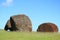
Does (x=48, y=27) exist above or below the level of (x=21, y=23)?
below

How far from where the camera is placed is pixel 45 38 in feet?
61.5

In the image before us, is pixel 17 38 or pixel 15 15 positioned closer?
pixel 17 38

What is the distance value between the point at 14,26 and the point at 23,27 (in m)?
1.55

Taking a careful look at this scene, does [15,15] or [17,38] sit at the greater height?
[15,15]

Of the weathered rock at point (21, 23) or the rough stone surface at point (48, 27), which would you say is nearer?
the weathered rock at point (21, 23)

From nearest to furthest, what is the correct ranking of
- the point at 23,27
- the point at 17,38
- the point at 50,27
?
1. the point at 17,38
2. the point at 23,27
3. the point at 50,27

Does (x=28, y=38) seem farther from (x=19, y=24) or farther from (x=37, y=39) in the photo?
(x=19, y=24)

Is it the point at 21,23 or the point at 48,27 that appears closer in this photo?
the point at 21,23

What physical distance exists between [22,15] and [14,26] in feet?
6.61

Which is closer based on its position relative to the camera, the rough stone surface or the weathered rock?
the weathered rock

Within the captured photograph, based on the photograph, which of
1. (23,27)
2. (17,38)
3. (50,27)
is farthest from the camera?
(50,27)

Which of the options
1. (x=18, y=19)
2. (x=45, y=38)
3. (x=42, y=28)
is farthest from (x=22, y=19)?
(x=45, y=38)

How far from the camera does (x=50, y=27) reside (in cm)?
2934

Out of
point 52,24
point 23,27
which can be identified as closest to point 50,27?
point 52,24
